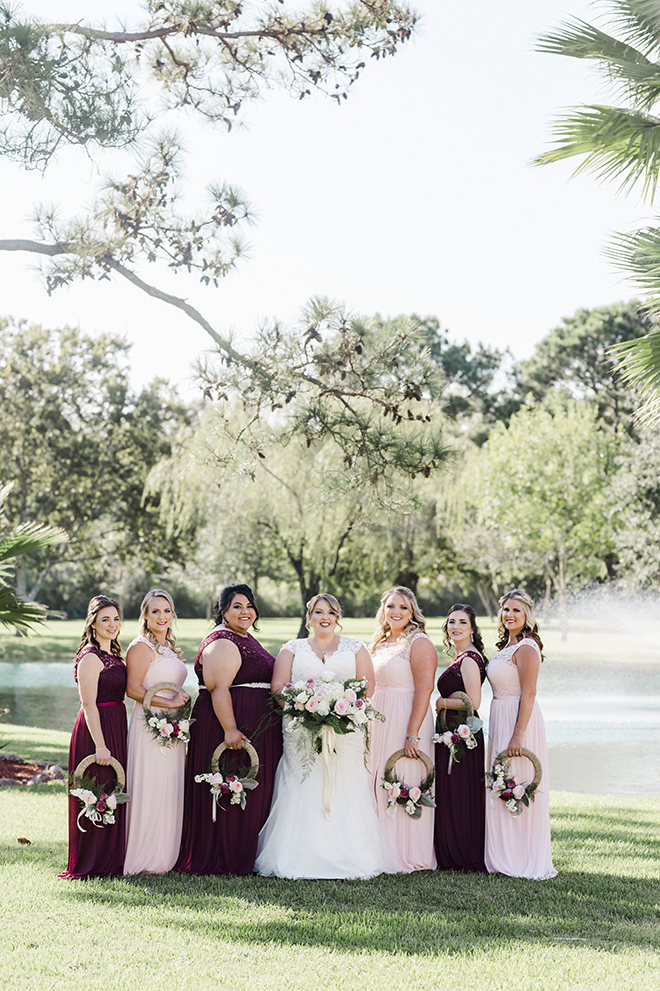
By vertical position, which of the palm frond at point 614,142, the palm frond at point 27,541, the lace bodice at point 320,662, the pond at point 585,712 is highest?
the palm frond at point 614,142

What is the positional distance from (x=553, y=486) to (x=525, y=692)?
1273 inches

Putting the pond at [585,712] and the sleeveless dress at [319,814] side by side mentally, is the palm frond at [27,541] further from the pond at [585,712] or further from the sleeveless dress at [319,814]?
the pond at [585,712]

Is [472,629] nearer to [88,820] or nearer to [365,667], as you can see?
[365,667]

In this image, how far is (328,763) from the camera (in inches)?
250

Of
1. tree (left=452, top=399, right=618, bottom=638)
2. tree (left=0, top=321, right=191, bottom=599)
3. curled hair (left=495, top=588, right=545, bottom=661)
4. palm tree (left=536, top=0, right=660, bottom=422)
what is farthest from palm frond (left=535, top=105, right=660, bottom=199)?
tree (left=452, top=399, right=618, bottom=638)

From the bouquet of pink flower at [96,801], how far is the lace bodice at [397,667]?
1911 millimetres

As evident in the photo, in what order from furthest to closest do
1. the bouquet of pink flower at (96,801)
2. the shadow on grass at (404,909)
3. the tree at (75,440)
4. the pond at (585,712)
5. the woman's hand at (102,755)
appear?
the tree at (75,440) → the pond at (585,712) → the woman's hand at (102,755) → the bouquet of pink flower at (96,801) → the shadow on grass at (404,909)

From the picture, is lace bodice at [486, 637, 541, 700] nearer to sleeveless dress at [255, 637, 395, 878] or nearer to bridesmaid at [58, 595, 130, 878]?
sleeveless dress at [255, 637, 395, 878]

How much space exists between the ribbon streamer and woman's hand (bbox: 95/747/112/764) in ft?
4.59

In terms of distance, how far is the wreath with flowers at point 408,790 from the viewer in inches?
258

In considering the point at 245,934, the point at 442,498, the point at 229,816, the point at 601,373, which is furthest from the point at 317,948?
the point at 601,373

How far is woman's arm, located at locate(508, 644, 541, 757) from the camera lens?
6.55 meters

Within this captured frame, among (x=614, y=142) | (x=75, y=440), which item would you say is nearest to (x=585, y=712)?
(x=614, y=142)

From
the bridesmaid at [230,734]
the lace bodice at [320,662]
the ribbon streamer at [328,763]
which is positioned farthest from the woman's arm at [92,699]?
the ribbon streamer at [328,763]
